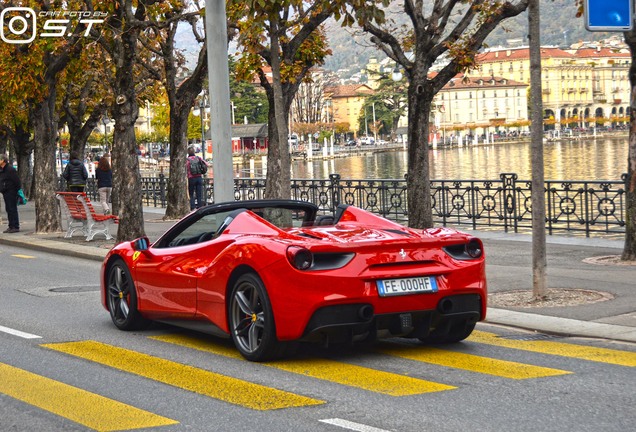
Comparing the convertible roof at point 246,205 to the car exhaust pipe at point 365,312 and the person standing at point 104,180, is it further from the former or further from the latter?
the person standing at point 104,180

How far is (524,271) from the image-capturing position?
51.7 ft

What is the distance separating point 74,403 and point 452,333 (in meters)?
3.50

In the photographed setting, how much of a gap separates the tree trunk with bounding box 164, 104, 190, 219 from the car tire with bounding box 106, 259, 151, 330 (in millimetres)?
19610

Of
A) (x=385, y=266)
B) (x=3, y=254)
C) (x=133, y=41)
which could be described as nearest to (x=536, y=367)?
(x=385, y=266)

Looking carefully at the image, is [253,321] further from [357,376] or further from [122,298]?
[122,298]

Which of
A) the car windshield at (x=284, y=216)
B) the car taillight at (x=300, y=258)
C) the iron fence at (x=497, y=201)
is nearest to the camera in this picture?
the car taillight at (x=300, y=258)

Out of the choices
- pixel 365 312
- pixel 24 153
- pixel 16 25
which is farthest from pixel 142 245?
pixel 24 153

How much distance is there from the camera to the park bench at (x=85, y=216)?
79.9 ft

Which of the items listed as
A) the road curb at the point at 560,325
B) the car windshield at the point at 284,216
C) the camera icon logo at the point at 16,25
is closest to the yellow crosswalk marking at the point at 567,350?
the road curb at the point at 560,325

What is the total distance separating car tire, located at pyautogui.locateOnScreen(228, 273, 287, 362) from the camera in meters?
8.87

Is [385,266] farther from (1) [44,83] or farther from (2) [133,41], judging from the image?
(1) [44,83]

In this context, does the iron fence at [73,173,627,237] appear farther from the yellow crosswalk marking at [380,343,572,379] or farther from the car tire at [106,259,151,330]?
the yellow crosswalk marking at [380,343,572,379]

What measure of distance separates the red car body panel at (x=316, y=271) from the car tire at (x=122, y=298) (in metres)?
0.98

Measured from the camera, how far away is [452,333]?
986cm
